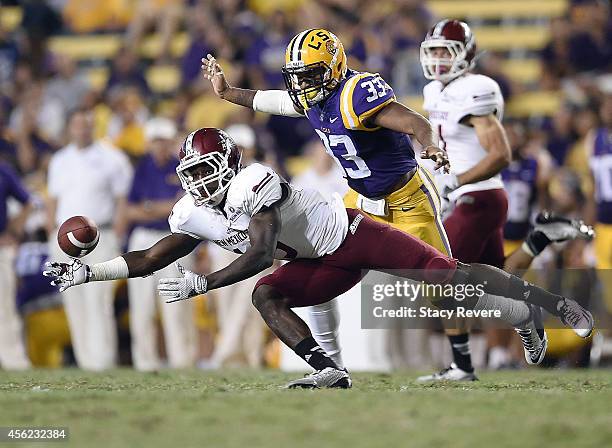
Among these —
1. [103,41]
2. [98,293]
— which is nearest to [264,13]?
[103,41]

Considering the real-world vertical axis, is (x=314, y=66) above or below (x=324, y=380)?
above

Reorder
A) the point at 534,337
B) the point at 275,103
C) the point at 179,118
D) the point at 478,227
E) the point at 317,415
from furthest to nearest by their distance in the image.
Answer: the point at 179,118 → the point at 478,227 → the point at 275,103 → the point at 534,337 → the point at 317,415

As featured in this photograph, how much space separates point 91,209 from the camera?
10.1m

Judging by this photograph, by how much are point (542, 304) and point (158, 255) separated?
2147mm

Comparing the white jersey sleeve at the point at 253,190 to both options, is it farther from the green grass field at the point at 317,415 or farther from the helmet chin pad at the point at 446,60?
the helmet chin pad at the point at 446,60

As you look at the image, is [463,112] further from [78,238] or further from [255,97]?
[78,238]

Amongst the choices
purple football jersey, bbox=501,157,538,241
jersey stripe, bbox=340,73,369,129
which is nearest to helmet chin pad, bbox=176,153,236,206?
jersey stripe, bbox=340,73,369,129

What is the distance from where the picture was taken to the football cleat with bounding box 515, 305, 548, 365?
262 inches

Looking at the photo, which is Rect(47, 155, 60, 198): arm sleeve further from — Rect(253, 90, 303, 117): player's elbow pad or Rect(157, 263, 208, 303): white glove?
Rect(157, 263, 208, 303): white glove

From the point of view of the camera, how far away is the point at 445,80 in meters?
7.43

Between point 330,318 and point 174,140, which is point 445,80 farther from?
point 174,140

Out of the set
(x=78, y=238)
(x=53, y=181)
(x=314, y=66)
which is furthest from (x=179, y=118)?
(x=78, y=238)

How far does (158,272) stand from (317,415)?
17.8 feet

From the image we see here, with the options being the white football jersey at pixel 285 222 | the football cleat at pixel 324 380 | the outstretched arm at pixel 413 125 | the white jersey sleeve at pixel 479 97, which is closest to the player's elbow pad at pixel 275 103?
the outstretched arm at pixel 413 125
